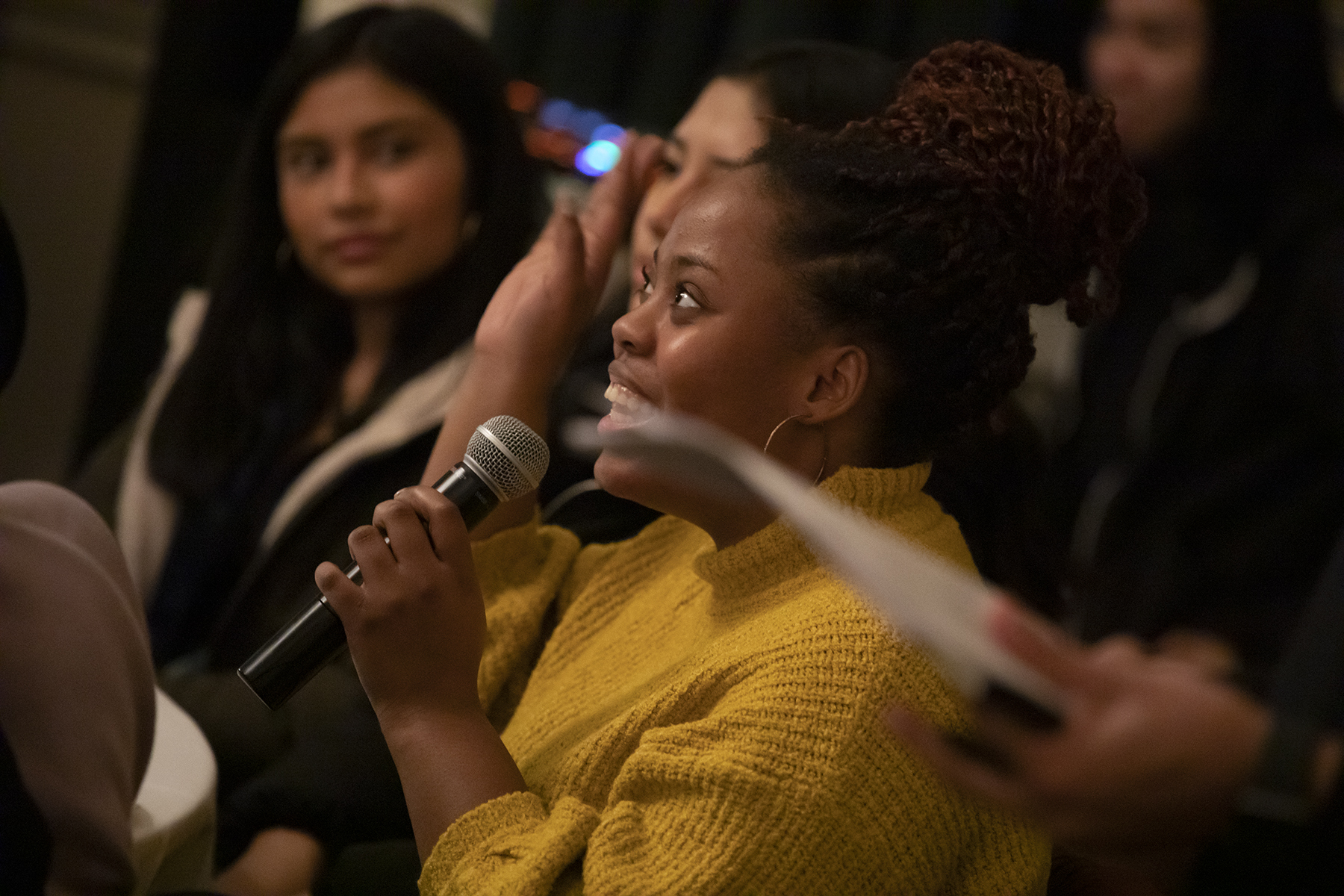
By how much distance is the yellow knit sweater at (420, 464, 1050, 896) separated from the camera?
70 centimetres

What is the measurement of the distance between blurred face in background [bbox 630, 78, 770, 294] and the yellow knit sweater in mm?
449

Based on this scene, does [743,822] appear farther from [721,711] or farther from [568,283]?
[568,283]

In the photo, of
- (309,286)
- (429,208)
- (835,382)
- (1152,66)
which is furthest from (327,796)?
(1152,66)

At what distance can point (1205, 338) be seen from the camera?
6.30 feet

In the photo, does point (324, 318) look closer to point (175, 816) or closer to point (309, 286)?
point (309, 286)

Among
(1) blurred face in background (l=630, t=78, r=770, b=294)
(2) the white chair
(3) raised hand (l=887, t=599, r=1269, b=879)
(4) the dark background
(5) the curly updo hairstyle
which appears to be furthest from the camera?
(4) the dark background

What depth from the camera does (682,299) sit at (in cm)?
85

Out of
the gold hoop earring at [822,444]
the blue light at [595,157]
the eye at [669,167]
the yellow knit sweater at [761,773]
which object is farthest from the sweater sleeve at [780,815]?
the blue light at [595,157]

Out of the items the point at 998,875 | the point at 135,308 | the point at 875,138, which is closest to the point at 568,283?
the point at 875,138

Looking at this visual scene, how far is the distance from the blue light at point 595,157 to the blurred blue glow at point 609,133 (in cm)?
1

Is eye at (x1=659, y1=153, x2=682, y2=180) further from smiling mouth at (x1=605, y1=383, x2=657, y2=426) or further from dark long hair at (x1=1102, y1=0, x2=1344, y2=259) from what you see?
dark long hair at (x1=1102, y1=0, x2=1344, y2=259)

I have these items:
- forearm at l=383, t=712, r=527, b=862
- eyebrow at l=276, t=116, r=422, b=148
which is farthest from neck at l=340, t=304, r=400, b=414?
forearm at l=383, t=712, r=527, b=862

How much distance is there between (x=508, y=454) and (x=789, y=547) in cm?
20

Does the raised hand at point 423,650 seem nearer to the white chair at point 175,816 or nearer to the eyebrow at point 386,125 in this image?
the white chair at point 175,816
